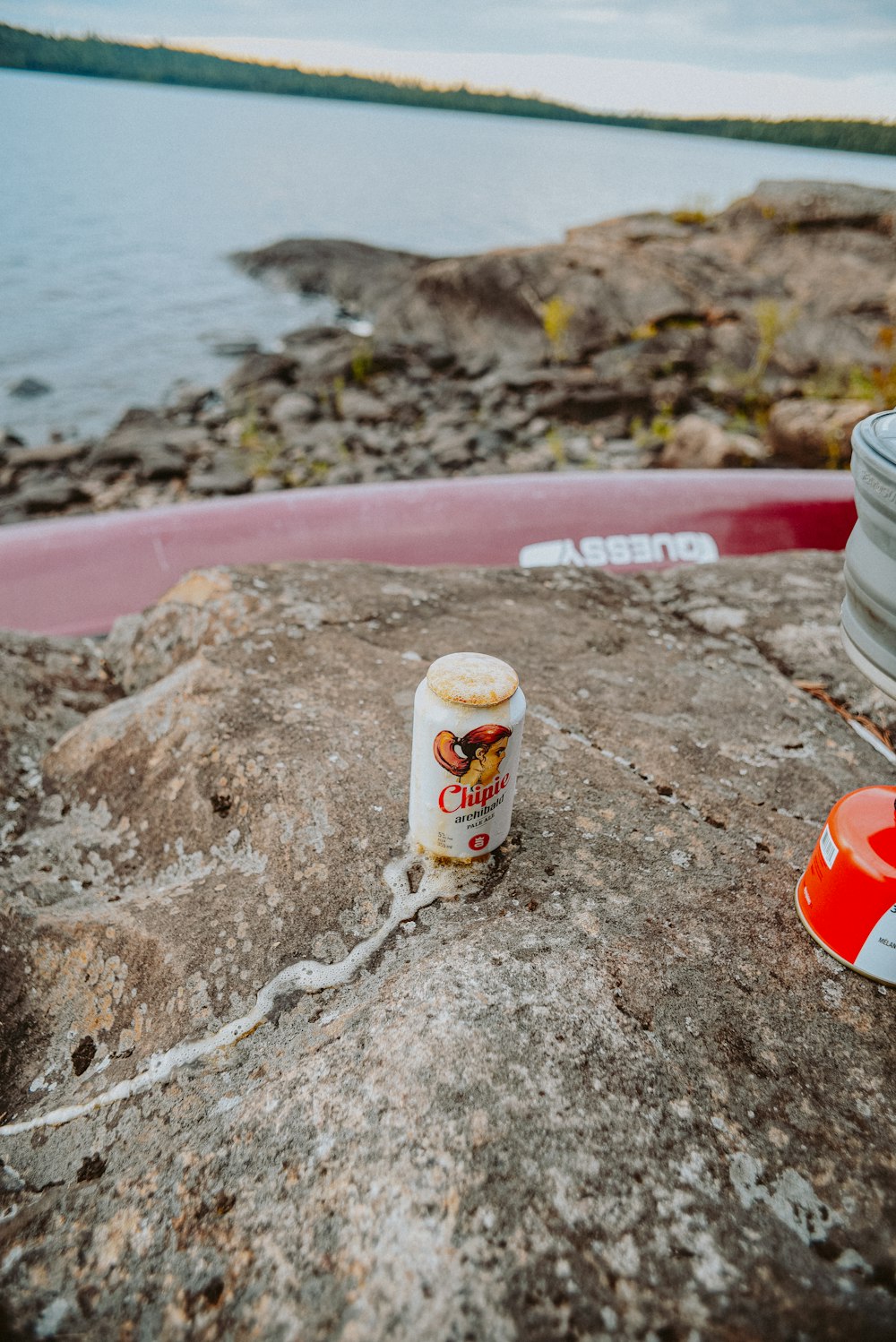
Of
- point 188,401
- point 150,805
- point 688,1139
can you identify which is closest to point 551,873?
point 688,1139

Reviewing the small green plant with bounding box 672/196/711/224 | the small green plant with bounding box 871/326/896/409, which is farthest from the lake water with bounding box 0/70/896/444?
the small green plant with bounding box 871/326/896/409

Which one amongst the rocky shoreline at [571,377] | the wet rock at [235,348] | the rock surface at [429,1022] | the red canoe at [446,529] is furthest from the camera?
the wet rock at [235,348]

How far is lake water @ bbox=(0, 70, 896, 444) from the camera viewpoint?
11.3m

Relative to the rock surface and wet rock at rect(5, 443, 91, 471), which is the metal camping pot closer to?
the rock surface

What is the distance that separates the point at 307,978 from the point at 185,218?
27158 mm

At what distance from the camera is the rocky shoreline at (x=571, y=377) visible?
21.7ft

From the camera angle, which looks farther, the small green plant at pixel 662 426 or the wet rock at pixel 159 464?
the small green plant at pixel 662 426

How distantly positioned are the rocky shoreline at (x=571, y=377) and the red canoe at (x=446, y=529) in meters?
1.49

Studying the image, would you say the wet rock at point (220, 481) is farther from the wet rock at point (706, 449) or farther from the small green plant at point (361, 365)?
the wet rock at point (706, 449)

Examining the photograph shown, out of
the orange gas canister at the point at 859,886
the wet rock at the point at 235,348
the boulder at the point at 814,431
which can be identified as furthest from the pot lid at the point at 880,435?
the wet rock at the point at 235,348

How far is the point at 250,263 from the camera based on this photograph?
60.6 feet

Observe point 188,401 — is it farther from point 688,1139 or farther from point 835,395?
point 688,1139

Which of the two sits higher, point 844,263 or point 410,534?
point 844,263

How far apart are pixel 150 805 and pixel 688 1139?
1.23 meters
